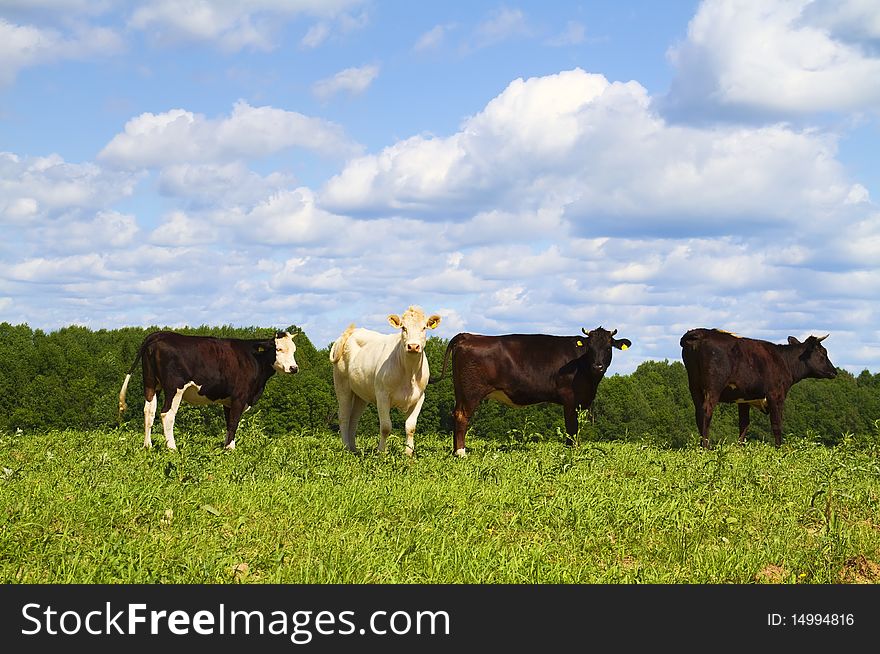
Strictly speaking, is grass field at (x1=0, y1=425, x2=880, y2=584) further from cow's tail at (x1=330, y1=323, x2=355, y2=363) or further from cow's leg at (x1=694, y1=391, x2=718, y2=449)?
cow's leg at (x1=694, y1=391, x2=718, y2=449)

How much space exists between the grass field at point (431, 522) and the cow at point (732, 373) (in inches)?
271

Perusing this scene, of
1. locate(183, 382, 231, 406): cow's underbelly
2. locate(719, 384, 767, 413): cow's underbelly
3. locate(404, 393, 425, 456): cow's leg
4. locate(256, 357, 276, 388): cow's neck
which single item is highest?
locate(256, 357, 276, 388): cow's neck

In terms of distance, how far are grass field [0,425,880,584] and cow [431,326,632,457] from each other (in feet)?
15.6

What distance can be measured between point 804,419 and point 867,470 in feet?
176

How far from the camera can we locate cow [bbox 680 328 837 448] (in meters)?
19.7

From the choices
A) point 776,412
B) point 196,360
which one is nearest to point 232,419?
point 196,360

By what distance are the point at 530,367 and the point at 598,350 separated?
1339mm

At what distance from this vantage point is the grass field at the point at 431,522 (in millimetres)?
7488

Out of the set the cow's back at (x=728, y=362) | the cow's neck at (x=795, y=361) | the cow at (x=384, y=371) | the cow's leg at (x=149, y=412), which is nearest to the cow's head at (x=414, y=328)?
the cow at (x=384, y=371)

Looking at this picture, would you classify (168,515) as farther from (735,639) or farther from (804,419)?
(804,419)

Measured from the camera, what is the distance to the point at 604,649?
21.2ft

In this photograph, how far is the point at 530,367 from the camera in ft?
58.5

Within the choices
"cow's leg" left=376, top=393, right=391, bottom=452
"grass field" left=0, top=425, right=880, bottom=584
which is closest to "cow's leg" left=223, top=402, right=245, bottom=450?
"cow's leg" left=376, top=393, right=391, bottom=452

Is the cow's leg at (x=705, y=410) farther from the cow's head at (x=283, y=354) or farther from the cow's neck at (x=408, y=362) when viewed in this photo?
the cow's head at (x=283, y=354)
